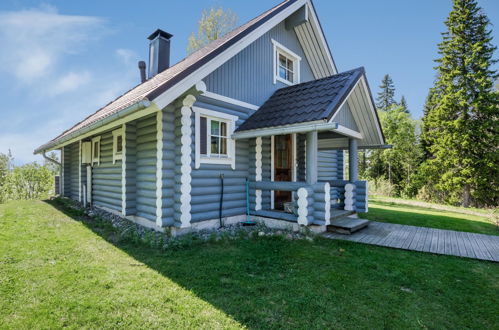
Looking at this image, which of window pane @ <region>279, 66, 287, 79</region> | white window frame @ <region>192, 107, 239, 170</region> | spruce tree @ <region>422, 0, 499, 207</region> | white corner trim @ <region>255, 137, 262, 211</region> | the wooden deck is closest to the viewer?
the wooden deck

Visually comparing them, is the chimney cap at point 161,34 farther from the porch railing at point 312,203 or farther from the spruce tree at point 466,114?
the spruce tree at point 466,114

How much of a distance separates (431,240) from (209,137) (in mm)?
5272

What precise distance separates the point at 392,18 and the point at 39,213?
15216 millimetres

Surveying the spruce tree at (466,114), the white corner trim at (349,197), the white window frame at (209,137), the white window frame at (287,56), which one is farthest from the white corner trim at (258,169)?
the spruce tree at (466,114)

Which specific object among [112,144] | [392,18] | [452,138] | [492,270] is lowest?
[492,270]

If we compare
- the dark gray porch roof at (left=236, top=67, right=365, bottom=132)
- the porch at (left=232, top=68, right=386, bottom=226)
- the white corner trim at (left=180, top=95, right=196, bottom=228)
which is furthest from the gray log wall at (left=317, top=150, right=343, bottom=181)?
the white corner trim at (left=180, top=95, right=196, bottom=228)

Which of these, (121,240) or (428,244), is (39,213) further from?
(428,244)

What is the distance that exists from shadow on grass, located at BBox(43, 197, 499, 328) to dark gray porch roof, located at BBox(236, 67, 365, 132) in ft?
8.50

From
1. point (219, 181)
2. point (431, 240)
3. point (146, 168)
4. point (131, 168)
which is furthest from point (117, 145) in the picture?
point (431, 240)

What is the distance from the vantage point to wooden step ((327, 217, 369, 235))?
551cm

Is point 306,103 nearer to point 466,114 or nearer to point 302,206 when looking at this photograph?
point 302,206

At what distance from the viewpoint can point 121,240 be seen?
16.1 ft

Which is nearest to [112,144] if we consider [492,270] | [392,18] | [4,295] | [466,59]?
[4,295]

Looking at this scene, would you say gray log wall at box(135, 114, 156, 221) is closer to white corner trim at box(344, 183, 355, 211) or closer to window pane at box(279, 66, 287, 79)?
window pane at box(279, 66, 287, 79)
